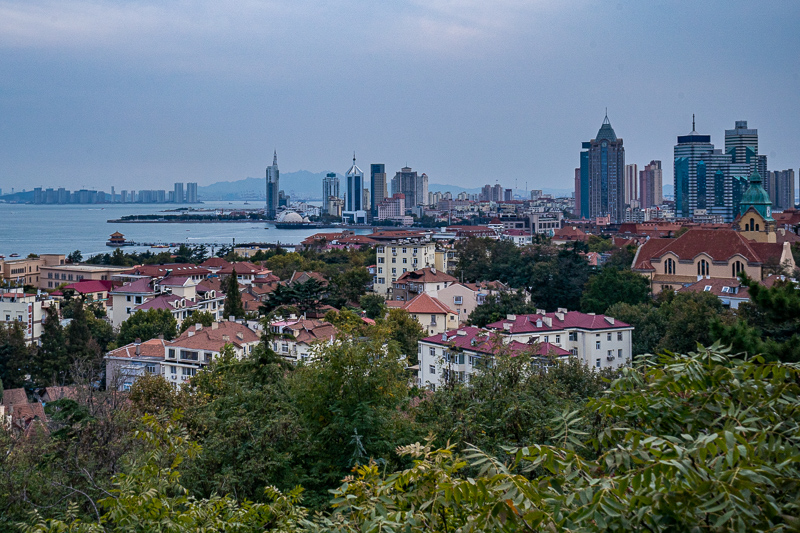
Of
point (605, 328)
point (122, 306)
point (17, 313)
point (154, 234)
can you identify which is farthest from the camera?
point (154, 234)

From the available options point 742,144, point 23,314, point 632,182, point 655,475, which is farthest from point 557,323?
point 632,182

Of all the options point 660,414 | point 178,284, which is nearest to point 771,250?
point 178,284

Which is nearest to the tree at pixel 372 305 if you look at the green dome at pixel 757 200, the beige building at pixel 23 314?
the beige building at pixel 23 314

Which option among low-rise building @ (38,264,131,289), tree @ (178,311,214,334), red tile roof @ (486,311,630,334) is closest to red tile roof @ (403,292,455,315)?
red tile roof @ (486,311,630,334)

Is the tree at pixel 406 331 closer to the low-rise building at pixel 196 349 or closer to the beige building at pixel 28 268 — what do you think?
the low-rise building at pixel 196 349

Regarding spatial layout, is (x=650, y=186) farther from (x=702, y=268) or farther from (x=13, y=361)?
(x=13, y=361)

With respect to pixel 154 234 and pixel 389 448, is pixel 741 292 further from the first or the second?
pixel 154 234
